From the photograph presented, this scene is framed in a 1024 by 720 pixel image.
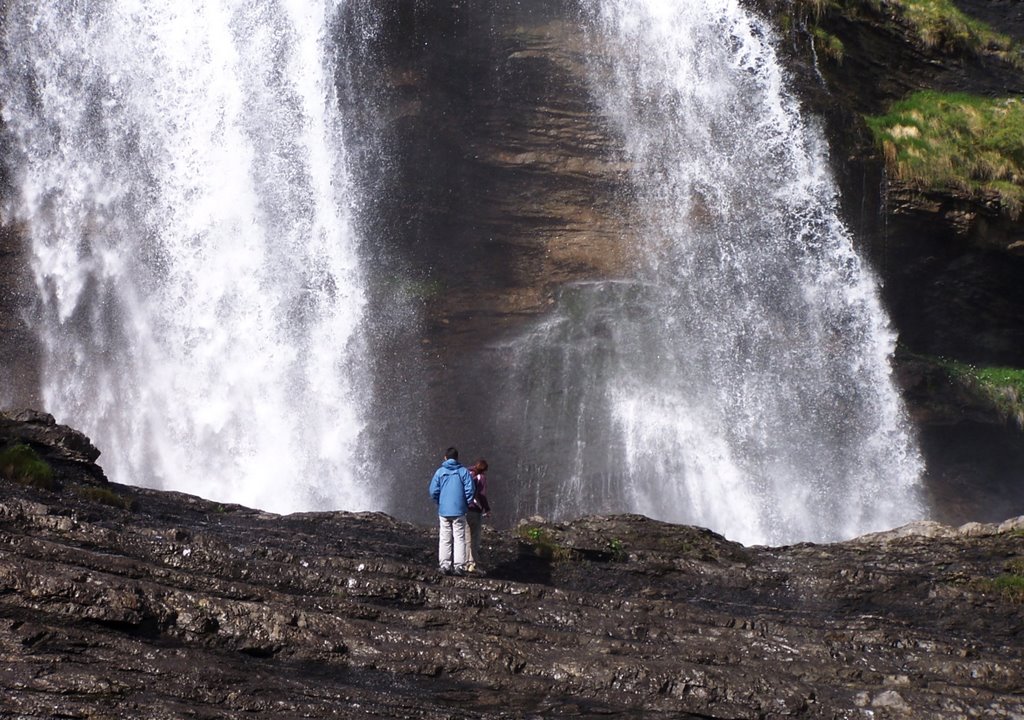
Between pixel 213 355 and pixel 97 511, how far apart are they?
12188 mm

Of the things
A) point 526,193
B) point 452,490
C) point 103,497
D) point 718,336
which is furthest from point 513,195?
point 103,497

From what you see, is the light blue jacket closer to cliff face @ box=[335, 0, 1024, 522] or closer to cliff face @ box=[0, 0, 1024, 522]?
cliff face @ box=[0, 0, 1024, 522]

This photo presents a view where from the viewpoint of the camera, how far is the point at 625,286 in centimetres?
2469

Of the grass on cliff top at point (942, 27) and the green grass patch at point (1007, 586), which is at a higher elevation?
the grass on cliff top at point (942, 27)

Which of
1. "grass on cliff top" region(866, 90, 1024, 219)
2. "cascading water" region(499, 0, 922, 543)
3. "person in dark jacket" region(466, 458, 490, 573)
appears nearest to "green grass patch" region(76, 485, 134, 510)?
"person in dark jacket" region(466, 458, 490, 573)

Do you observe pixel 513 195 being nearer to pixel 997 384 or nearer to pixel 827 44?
pixel 827 44

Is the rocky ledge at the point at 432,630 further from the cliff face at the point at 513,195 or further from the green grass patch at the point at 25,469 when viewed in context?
the cliff face at the point at 513,195

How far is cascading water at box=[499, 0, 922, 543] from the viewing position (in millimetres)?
22172

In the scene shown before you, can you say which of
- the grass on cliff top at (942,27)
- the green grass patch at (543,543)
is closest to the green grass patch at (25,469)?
the green grass patch at (543,543)

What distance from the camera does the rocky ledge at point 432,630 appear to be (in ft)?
26.3

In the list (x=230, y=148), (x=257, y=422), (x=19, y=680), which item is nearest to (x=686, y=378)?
(x=257, y=422)

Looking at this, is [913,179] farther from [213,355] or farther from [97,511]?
[97,511]

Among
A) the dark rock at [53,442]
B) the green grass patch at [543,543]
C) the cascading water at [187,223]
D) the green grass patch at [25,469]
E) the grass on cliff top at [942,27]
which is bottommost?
the green grass patch at [543,543]

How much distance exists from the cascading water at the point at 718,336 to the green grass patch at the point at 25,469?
11.9 m
